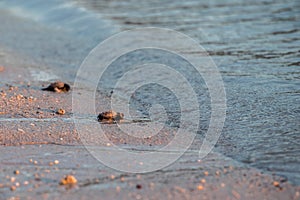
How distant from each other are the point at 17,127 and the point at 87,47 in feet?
16.1

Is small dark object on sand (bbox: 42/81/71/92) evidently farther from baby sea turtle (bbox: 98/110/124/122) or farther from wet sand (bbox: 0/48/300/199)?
baby sea turtle (bbox: 98/110/124/122)

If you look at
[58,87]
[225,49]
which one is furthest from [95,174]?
[225,49]

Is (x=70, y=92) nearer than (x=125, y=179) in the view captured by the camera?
No

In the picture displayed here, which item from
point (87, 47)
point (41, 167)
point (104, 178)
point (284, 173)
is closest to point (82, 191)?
point (104, 178)

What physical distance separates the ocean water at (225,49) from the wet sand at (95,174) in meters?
0.30

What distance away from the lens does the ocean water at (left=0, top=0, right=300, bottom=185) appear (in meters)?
5.25

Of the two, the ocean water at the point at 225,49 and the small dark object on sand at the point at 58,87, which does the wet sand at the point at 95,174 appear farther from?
the small dark object on sand at the point at 58,87

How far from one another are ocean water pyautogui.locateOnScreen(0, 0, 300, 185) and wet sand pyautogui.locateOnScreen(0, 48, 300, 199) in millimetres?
297

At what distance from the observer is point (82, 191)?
4.08 m

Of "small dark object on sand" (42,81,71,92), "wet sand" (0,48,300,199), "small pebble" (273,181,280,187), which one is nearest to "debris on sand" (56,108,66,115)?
"wet sand" (0,48,300,199)

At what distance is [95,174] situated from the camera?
4387mm

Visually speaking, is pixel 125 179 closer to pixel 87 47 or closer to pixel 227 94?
pixel 227 94

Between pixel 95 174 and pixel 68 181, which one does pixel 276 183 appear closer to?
pixel 95 174

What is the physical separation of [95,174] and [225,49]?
4.87 meters
